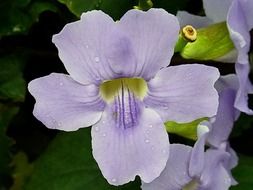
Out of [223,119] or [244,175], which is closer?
[223,119]

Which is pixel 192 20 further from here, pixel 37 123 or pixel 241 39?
pixel 37 123

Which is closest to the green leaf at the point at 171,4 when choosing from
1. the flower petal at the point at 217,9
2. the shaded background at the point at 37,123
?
the shaded background at the point at 37,123

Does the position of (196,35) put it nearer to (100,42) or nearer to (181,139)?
(100,42)

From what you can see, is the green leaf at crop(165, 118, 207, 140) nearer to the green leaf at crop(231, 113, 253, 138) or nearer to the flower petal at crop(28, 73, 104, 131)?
the flower petal at crop(28, 73, 104, 131)

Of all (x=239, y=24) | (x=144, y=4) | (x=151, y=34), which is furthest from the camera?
(x=144, y=4)

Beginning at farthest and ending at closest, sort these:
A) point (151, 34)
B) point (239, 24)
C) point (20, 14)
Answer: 1. point (20, 14)
2. point (239, 24)
3. point (151, 34)

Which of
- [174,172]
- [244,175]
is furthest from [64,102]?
[244,175]

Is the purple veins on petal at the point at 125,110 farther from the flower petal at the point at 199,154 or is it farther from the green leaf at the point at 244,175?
the green leaf at the point at 244,175
